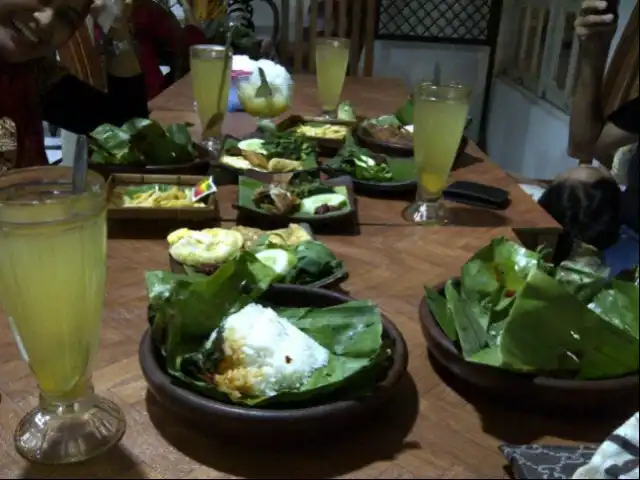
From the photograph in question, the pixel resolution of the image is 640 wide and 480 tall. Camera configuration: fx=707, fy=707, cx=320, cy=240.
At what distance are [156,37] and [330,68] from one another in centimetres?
126

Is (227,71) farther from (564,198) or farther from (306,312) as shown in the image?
(564,198)

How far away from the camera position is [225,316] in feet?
1.91

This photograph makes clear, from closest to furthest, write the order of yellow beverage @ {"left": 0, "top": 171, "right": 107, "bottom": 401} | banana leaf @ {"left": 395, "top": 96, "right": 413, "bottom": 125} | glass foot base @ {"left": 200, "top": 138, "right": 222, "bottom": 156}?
1. yellow beverage @ {"left": 0, "top": 171, "right": 107, "bottom": 401}
2. glass foot base @ {"left": 200, "top": 138, "right": 222, "bottom": 156}
3. banana leaf @ {"left": 395, "top": 96, "right": 413, "bottom": 125}

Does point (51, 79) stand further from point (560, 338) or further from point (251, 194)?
point (560, 338)

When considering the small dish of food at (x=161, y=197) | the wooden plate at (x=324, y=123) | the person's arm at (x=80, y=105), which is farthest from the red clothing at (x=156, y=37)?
the small dish of food at (x=161, y=197)

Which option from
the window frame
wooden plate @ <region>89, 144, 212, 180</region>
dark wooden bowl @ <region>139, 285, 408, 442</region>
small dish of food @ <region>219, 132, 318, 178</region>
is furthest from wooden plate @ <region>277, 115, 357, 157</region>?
dark wooden bowl @ <region>139, 285, 408, 442</region>

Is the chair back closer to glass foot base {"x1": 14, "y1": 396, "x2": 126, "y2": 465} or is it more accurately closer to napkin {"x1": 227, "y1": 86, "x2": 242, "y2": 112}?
glass foot base {"x1": 14, "y1": 396, "x2": 126, "y2": 465}

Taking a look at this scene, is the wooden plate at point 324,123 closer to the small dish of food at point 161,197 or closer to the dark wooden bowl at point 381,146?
the dark wooden bowl at point 381,146

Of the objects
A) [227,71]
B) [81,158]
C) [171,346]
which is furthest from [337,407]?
[227,71]

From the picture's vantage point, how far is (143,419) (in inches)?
21.2

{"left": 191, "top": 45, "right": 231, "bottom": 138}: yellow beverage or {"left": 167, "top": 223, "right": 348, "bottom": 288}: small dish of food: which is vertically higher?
Answer: {"left": 191, "top": 45, "right": 231, "bottom": 138}: yellow beverage

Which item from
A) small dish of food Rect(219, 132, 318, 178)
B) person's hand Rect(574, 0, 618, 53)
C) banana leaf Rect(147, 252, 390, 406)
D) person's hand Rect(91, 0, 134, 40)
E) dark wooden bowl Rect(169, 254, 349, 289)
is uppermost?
person's hand Rect(574, 0, 618, 53)

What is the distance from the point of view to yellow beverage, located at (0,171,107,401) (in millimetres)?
471

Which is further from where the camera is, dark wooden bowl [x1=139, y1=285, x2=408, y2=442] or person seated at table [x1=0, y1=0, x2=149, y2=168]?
person seated at table [x1=0, y1=0, x2=149, y2=168]
